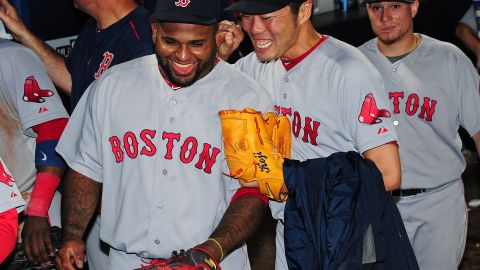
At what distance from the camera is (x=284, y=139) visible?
472 centimetres

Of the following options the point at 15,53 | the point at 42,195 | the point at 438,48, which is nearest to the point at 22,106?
the point at 15,53

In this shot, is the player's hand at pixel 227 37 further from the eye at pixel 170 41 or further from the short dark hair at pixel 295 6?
the eye at pixel 170 41

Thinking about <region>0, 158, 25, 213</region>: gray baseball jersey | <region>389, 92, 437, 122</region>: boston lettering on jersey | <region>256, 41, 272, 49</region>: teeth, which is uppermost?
<region>256, 41, 272, 49</region>: teeth

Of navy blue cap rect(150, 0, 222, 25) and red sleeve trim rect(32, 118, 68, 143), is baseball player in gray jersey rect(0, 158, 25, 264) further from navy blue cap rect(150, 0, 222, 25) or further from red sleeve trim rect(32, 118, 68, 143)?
red sleeve trim rect(32, 118, 68, 143)

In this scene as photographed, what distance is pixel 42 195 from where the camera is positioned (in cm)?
518

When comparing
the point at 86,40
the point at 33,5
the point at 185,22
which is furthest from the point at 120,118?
the point at 33,5

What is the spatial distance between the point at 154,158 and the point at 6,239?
787mm

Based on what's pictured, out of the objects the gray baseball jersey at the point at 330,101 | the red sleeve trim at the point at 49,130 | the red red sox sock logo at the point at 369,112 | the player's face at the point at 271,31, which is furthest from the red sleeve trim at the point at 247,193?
the red sleeve trim at the point at 49,130

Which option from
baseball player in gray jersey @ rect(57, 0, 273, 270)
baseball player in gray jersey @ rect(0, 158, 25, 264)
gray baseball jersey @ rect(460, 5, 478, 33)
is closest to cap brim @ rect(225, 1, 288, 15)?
baseball player in gray jersey @ rect(57, 0, 273, 270)

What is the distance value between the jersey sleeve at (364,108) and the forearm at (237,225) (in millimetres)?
541

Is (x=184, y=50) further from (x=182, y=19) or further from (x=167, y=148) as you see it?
(x=167, y=148)

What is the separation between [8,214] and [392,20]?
9.06 feet

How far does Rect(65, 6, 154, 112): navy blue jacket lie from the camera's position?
5.46 meters

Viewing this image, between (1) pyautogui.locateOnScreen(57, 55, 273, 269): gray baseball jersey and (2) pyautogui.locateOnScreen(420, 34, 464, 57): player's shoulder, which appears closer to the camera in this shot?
(1) pyautogui.locateOnScreen(57, 55, 273, 269): gray baseball jersey
